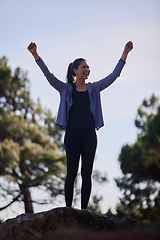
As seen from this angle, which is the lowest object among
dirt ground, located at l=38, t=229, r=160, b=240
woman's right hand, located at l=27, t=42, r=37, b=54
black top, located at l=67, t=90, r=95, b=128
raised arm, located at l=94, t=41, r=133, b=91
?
dirt ground, located at l=38, t=229, r=160, b=240

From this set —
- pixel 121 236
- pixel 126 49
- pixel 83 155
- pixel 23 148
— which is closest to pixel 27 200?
pixel 23 148

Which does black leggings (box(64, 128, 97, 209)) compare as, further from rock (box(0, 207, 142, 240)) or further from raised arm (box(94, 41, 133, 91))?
raised arm (box(94, 41, 133, 91))

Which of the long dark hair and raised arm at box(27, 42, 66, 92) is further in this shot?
the long dark hair

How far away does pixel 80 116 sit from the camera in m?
3.64

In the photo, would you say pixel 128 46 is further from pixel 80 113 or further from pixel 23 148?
pixel 23 148

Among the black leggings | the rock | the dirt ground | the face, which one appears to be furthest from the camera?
the face

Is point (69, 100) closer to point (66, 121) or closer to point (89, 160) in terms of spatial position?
point (66, 121)

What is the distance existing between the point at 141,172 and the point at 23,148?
3.85 metres

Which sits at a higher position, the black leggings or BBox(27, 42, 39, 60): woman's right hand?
BBox(27, 42, 39, 60): woman's right hand

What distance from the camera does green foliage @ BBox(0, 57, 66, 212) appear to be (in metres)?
10.1

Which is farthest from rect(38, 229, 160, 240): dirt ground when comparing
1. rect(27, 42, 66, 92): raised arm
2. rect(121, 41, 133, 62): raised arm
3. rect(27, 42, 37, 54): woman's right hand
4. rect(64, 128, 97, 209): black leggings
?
rect(121, 41, 133, 62): raised arm

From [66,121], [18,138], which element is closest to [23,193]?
[18,138]

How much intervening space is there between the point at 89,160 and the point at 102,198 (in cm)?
884

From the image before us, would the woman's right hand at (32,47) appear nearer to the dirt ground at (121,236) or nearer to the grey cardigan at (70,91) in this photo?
the grey cardigan at (70,91)
